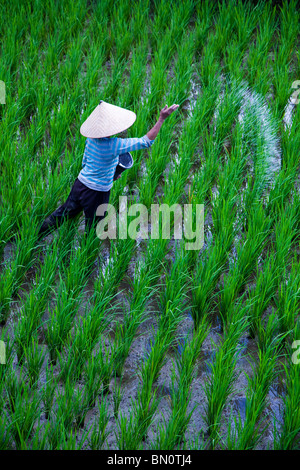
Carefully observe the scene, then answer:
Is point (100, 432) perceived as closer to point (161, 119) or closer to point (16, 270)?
point (16, 270)

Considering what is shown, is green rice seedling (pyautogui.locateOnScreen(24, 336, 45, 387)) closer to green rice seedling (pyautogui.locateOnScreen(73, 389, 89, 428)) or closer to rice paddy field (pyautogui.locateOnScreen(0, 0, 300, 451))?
rice paddy field (pyautogui.locateOnScreen(0, 0, 300, 451))

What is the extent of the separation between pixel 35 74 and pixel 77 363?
2.23 m

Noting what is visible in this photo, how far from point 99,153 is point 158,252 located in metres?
0.54

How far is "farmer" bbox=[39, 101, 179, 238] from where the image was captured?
8.01 ft

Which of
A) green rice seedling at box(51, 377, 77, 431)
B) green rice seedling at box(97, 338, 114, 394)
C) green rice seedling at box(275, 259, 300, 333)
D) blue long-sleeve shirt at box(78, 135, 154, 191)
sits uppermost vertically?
blue long-sleeve shirt at box(78, 135, 154, 191)

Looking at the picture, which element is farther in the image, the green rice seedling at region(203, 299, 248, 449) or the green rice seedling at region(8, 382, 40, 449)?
the green rice seedling at region(203, 299, 248, 449)

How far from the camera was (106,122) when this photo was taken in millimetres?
2467

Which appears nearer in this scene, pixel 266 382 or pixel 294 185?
pixel 266 382

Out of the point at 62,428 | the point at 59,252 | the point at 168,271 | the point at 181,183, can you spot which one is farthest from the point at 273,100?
the point at 62,428

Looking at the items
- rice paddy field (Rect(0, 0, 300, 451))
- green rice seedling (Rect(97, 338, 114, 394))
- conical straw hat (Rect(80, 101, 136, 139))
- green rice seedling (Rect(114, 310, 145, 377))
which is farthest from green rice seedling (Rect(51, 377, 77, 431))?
conical straw hat (Rect(80, 101, 136, 139))

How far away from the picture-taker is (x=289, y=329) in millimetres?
2459

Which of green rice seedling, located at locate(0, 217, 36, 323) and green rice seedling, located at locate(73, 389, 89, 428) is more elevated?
green rice seedling, located at locate(0, 217, 36, 323)
